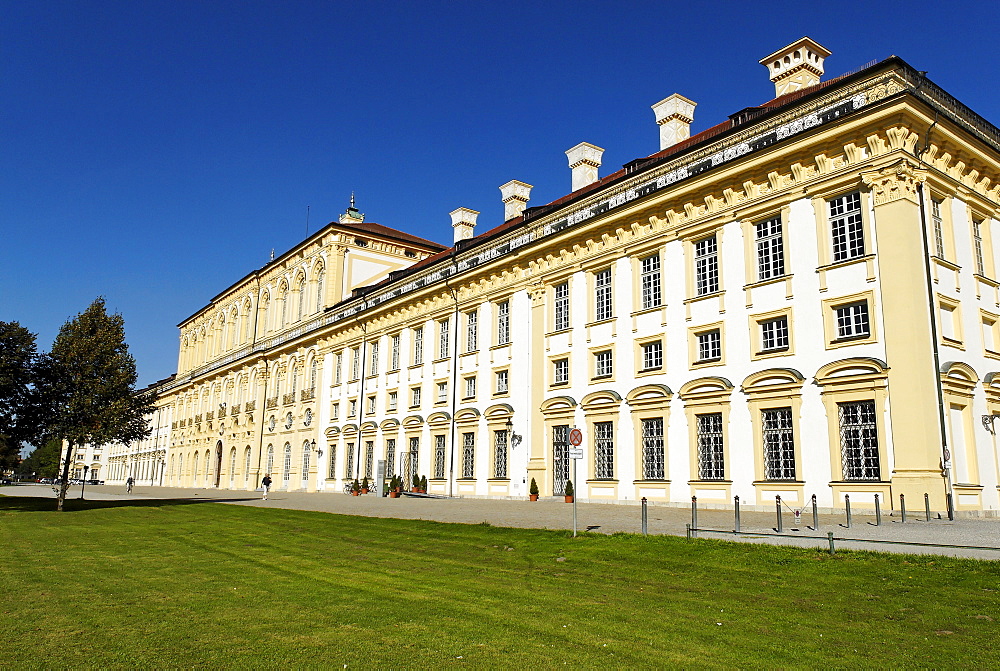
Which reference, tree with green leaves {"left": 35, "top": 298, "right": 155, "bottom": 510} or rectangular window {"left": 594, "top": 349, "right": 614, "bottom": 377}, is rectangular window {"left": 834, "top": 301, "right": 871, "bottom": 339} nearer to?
rectangular window {"left": 594, "top": 349, "right": 614, "bottom": 377}

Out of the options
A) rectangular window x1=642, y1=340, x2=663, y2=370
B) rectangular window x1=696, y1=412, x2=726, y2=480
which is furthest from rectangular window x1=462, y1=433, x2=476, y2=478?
rectangular window x1=696, y1=412, x2=726, y2=480

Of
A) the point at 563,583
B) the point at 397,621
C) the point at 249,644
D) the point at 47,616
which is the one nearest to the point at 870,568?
the point at 563,583

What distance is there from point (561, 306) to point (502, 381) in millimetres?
4954

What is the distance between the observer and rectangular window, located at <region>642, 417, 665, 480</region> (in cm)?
2623

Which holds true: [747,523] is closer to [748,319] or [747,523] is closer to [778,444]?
[778,444]

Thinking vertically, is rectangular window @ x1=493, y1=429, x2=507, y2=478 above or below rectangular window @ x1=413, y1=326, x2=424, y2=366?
below

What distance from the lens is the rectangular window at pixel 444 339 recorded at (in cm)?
3928

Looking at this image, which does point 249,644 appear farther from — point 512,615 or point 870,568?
point 870,568

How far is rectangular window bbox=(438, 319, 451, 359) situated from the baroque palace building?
0.40 feet

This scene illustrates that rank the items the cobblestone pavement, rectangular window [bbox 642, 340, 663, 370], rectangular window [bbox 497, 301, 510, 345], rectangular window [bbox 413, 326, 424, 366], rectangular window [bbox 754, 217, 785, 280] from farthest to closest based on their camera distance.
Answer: rectangular window [bbox 413, 326, 424, 366]
rectangular window [bbox 497, 301, 510, 345]
rectangular window [bbox 642, 340, 663, 370]
rectangular window [bbox 754, 217, 785, 280]
the cobblestone pavement

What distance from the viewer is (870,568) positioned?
10336mm

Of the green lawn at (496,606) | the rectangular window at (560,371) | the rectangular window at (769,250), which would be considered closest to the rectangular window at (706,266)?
the rectangular window at (769,250)

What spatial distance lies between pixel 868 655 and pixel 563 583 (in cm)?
437

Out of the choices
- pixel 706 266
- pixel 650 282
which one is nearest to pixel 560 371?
pixel 650 282
